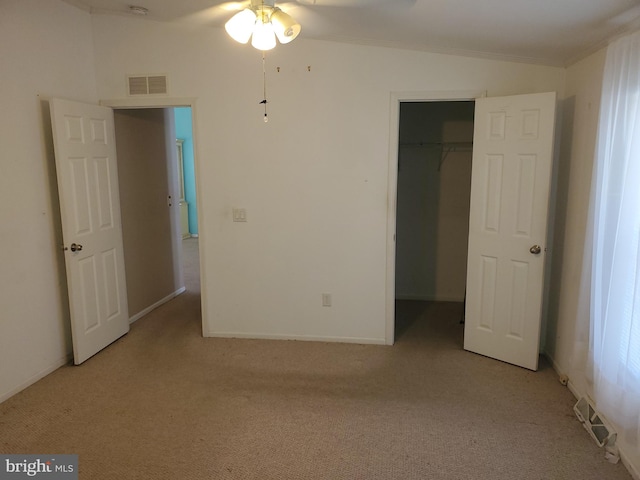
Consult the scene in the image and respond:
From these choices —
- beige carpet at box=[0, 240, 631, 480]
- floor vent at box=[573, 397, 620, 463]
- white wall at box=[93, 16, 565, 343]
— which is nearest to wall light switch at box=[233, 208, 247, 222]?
white wall at box=[93, 16, 565, 343]

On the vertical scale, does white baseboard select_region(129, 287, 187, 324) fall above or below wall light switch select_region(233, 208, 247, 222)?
below

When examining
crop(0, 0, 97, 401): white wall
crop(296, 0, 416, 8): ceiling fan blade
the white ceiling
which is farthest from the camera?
crop(0, 0, 97, 401): white wall

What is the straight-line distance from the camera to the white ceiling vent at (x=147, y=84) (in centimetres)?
363

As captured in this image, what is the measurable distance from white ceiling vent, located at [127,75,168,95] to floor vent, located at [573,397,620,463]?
375 centimetres

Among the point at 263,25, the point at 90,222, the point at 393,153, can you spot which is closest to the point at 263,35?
the point at 263,25

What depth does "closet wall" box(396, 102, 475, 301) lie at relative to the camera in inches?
188

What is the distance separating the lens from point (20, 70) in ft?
9.64

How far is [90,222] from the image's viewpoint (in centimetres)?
349

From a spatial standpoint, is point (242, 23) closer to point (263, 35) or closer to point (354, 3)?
point (263, 35)

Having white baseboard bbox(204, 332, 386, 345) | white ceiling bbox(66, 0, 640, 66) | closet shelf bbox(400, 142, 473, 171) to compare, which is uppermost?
white ceiling bbox(66, 0, 640, 66)

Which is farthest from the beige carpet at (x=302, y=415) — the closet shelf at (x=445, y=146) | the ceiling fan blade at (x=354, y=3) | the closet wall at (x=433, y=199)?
the ceiling fan blade at (x=354, y=3)

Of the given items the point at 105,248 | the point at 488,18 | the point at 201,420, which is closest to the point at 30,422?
the point at 201,420

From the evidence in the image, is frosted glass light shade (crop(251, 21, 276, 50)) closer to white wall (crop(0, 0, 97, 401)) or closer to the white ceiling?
the white ceiling

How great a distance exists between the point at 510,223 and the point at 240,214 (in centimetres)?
215
